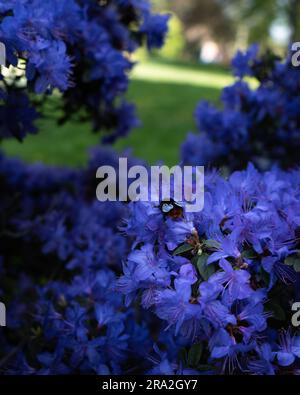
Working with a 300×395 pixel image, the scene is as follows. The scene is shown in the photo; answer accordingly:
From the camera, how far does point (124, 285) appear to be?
169cm

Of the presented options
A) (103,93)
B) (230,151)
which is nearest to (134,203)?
(103,93)

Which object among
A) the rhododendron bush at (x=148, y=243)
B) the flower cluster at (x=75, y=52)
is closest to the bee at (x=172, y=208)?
the rhododendron bush at (x=148, y=243)

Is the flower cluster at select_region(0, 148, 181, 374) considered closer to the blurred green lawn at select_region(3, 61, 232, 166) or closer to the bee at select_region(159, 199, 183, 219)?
the bee at select_region(159, 199, 183, 219)

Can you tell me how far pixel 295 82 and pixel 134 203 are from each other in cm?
186

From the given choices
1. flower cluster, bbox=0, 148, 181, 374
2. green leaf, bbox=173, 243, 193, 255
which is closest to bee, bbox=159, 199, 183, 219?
green leaf, bbox=173, 243, 193, 255

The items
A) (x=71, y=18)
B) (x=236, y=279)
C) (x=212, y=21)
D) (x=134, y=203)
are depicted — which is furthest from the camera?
(x=212, y=21)

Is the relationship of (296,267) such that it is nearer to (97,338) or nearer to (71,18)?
(97,338)

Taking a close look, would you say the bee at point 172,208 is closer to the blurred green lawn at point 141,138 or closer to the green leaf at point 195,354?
the green leaf at point 195,354

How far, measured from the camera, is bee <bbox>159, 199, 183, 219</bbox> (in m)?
1.71

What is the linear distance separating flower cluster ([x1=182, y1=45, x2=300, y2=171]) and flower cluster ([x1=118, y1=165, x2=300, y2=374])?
5.52 ft

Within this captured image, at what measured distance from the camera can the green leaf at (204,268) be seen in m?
1.57

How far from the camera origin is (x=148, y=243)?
1726mm

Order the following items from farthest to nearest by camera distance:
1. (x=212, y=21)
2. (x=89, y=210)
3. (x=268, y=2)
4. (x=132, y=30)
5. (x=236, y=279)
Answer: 1. (x=212, y=21)
2. (x=268, y=2)
3. (x=89, y=210)
4. (x=132, y=30)
5. (x=236, y=279)
